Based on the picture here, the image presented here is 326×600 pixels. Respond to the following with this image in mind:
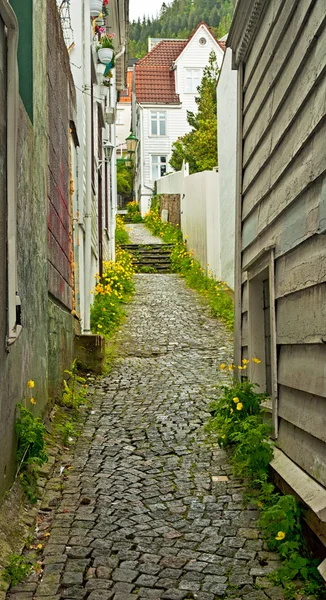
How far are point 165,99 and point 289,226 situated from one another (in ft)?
111

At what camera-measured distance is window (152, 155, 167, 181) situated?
1452 inches

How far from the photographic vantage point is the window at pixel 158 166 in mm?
36878

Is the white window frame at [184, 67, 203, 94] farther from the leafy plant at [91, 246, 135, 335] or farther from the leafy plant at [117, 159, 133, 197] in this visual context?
the leafy plant at [91, 246, 135, 335]

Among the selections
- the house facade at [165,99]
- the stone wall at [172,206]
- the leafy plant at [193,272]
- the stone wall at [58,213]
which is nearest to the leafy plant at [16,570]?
the stone wall at [58,213]

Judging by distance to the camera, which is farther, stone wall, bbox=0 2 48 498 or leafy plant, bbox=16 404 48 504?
leafy plant, bbox=16 404 48 504

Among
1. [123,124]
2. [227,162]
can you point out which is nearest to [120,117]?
[123,124]

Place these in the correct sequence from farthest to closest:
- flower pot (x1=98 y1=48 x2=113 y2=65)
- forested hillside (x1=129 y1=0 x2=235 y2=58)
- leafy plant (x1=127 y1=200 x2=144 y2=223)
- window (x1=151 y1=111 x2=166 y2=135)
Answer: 1. forested hillside (x1=129 y1=0 x2=235 y2=58)
2. window (x1=151 y1=111 x2=166 y2=135)
3. leafy plant (x1=127 y1=200 x2=144 y2=223)
4. flower pot (x1=98 y1=48 x2=113 y2=65)

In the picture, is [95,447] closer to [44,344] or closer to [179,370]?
[44,344]

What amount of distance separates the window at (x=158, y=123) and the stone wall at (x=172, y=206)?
9.81 m

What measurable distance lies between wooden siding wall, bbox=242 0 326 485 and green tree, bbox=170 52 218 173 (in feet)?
71.0

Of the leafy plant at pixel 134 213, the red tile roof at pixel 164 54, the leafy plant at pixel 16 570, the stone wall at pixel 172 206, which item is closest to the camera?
the leafy plant at pixel 16 570

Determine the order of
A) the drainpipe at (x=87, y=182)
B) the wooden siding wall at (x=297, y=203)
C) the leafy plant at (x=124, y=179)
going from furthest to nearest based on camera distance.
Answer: the leafy plant at (x=124, y=179) → the drainpipe at (x=87, y=182) → the wooden siding wall at (x=297, y=203)

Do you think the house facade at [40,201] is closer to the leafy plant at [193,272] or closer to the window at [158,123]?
the leafy plant at [193,272]

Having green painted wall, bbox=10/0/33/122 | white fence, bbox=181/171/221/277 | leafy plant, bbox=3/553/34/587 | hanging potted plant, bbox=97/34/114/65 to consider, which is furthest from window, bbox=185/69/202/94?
leafy plant, bbox=3/553/34/587
